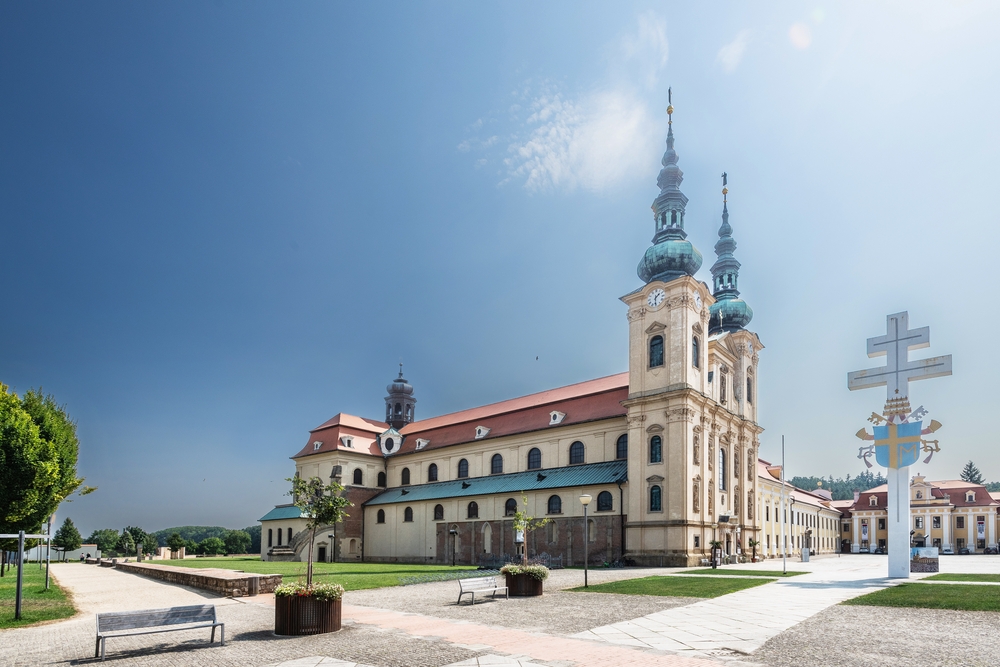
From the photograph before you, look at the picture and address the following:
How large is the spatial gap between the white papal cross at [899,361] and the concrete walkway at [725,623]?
9.35 metres

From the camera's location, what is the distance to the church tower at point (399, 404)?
244ft

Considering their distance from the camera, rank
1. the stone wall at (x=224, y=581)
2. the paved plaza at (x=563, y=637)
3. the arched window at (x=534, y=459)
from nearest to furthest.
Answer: the paved plaza at (x=563, y=637) < the stone wall at (x=224, y=581) < the arched window at (x=534, y=459)

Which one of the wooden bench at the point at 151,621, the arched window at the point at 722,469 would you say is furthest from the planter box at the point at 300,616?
the arched window at the point at 722,469

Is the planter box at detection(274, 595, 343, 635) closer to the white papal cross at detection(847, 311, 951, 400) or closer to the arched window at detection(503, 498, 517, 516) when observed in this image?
the white papal cross at detection(847, 311, 951, 400)

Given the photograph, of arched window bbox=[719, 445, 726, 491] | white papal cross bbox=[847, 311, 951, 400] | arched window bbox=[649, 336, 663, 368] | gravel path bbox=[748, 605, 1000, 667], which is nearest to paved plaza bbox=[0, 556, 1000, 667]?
gravel path bbox=[748, 605, 1000, 667]

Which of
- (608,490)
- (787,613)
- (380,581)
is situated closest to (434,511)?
(608,490)

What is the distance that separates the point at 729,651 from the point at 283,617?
27.8 feet

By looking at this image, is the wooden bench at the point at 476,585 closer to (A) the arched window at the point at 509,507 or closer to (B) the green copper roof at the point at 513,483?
(B) the green copper roof at the point at 513,483

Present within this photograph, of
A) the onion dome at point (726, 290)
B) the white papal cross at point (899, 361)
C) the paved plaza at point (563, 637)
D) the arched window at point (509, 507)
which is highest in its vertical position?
the onion dome at point (726, 290)

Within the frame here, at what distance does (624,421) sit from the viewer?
46062 mm

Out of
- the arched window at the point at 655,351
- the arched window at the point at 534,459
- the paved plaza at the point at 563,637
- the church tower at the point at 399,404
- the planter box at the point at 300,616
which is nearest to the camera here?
the paved plaza at the point at 563,637

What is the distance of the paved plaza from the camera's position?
10906 mm

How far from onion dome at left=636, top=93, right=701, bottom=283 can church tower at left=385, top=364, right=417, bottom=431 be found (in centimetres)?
3572

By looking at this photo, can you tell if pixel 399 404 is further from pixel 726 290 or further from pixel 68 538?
pixel 68 538
